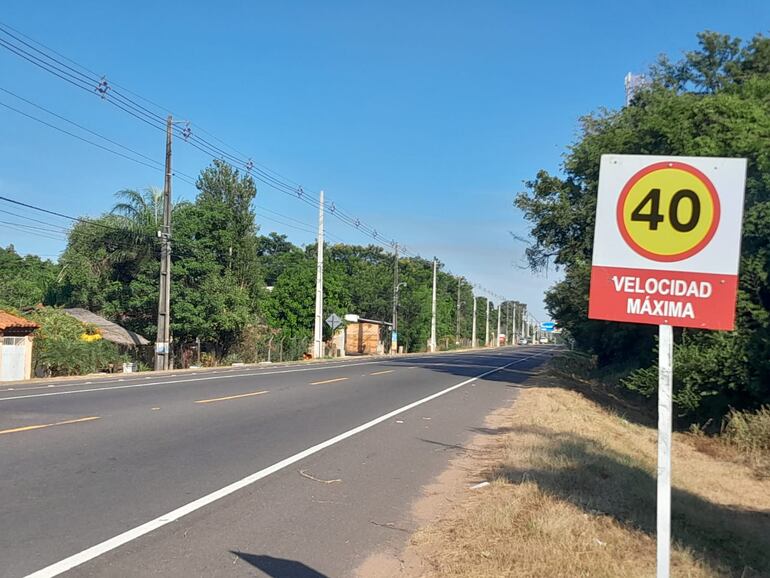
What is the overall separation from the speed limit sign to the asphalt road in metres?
3.11

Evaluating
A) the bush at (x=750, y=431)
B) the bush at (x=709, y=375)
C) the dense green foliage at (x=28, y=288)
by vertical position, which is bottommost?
the bush at (x=750, y=431)

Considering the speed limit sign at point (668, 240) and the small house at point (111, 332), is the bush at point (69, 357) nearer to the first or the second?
the small house at point (111, 332)

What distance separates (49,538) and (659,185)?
5428 mm

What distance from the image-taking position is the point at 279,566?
5621mm

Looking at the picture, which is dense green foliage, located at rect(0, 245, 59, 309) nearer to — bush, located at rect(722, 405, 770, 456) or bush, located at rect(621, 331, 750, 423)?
bush, located at rect(621, 331, 750, 423)

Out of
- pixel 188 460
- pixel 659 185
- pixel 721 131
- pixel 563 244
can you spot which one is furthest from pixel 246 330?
pixel 659 185

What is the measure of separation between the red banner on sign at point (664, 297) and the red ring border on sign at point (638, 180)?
3.6 inches

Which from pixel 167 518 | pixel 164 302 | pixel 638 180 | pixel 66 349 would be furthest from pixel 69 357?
pixel 638 180

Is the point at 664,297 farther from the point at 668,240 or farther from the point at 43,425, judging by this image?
the point at 43,425

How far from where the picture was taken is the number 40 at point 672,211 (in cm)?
397

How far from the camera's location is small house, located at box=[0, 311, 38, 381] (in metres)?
26.1

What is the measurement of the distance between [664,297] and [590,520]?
10.9 feet

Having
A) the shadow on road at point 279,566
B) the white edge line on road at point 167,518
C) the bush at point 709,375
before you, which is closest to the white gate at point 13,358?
the white edge line on road at point 167,518

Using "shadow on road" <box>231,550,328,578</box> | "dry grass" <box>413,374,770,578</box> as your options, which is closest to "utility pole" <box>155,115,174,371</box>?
→ "dry grass" <box>413,374,770,578</box>
